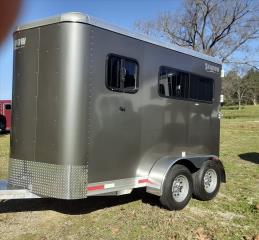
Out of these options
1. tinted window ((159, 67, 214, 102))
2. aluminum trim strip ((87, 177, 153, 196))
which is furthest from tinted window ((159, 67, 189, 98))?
aluminum trim strip ((87, 177, 153, 196))

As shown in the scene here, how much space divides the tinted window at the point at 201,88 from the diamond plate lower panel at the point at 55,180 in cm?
311

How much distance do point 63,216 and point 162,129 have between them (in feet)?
6.85

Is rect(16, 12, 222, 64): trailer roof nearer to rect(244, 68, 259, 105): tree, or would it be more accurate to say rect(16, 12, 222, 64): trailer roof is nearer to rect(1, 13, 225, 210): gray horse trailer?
rect(1, 13, 225, 210): gray horse trailer

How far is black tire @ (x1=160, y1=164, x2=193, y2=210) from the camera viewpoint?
6.62 metres

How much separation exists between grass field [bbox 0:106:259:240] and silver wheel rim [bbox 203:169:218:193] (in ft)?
0.69

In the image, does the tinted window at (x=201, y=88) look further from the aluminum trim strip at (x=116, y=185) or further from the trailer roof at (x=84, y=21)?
the aluminum trim strip at (x=116, y=185)

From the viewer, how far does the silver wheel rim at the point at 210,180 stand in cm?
780

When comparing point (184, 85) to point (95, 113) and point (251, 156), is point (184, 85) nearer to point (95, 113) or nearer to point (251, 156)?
point (95, 113)

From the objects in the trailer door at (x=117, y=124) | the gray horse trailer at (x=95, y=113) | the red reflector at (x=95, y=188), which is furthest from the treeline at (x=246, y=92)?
the red reflector at (x=95, y=188)

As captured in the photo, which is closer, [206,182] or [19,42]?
[19,42]

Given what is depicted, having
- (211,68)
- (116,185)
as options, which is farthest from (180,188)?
(211,68)

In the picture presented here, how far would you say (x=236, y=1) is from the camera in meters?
33.1

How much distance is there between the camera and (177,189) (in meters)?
7.04

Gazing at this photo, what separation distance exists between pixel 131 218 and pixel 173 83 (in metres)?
2.39
